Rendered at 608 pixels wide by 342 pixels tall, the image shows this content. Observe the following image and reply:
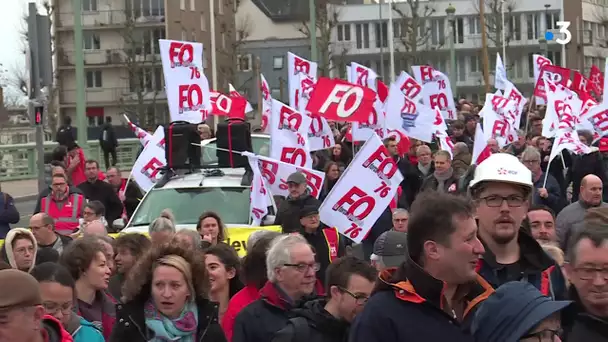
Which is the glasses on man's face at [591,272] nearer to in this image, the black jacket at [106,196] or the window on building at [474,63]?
the black jacket at [106,196]

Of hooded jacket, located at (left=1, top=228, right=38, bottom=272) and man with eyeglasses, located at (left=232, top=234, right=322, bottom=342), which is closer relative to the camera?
man with eyeglasses, located at (left=232, top=234, right=322, bottom=342)

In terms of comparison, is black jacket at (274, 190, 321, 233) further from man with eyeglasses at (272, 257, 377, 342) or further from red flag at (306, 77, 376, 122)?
man with eyeglasses at (272, 257, 377, 342)

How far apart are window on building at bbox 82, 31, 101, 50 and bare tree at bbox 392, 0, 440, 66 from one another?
19.6m

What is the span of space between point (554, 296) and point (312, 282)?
1.58m

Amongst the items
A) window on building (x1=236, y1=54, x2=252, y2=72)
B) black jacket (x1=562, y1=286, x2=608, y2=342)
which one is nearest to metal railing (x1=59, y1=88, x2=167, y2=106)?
window on building (x1=236, y1=54, x2=252, y2=72)

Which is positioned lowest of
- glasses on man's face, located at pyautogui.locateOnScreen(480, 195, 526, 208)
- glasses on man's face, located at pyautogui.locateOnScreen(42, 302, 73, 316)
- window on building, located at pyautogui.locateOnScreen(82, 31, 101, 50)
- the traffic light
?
glasses on man's face, located at pyautogui.locateOnScreen(42, 302, 73, 316)

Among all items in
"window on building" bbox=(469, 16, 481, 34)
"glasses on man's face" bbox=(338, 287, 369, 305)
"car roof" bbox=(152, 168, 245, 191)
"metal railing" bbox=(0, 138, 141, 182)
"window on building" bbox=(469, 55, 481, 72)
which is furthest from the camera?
"window on building" bbox=(469, 16, 481, 34)

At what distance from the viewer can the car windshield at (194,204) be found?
1463 centimetres

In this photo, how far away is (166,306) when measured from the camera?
6.24 metres

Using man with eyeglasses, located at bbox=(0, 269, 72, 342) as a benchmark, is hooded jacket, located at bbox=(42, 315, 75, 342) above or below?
below

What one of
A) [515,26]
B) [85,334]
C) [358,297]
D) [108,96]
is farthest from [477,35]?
[358,297]

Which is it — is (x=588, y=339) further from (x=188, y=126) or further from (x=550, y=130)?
(x=550, y=130)

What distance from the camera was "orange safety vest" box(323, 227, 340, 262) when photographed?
1159 cm

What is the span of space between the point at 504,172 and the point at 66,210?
30.1 feet
